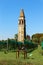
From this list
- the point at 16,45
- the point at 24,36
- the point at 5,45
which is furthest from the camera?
the point at 24,36

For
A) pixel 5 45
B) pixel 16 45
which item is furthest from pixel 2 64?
pixel 16 45

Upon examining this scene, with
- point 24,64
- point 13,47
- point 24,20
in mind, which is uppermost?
point 24,20

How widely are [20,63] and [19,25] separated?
68.5 meters

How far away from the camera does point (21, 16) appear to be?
3302 inches

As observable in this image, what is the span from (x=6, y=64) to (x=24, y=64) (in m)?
1.07

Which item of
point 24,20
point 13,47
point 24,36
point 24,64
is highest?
point 24,20

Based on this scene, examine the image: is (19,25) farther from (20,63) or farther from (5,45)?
(20,63)

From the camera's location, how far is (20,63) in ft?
46.0

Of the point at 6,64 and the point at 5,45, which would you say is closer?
the point at 6,64

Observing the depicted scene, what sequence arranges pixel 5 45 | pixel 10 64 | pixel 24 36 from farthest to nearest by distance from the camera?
1. pixel 24 36
2. pixel 5 45
3. pixel 10 64

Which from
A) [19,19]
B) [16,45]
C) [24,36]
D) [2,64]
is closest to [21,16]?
[19,19]

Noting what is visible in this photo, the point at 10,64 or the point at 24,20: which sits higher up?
the point at 24,20

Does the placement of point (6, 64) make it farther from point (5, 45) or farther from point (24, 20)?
point (24, 20)

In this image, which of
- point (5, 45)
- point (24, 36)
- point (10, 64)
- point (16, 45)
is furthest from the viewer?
point (24, 36)
